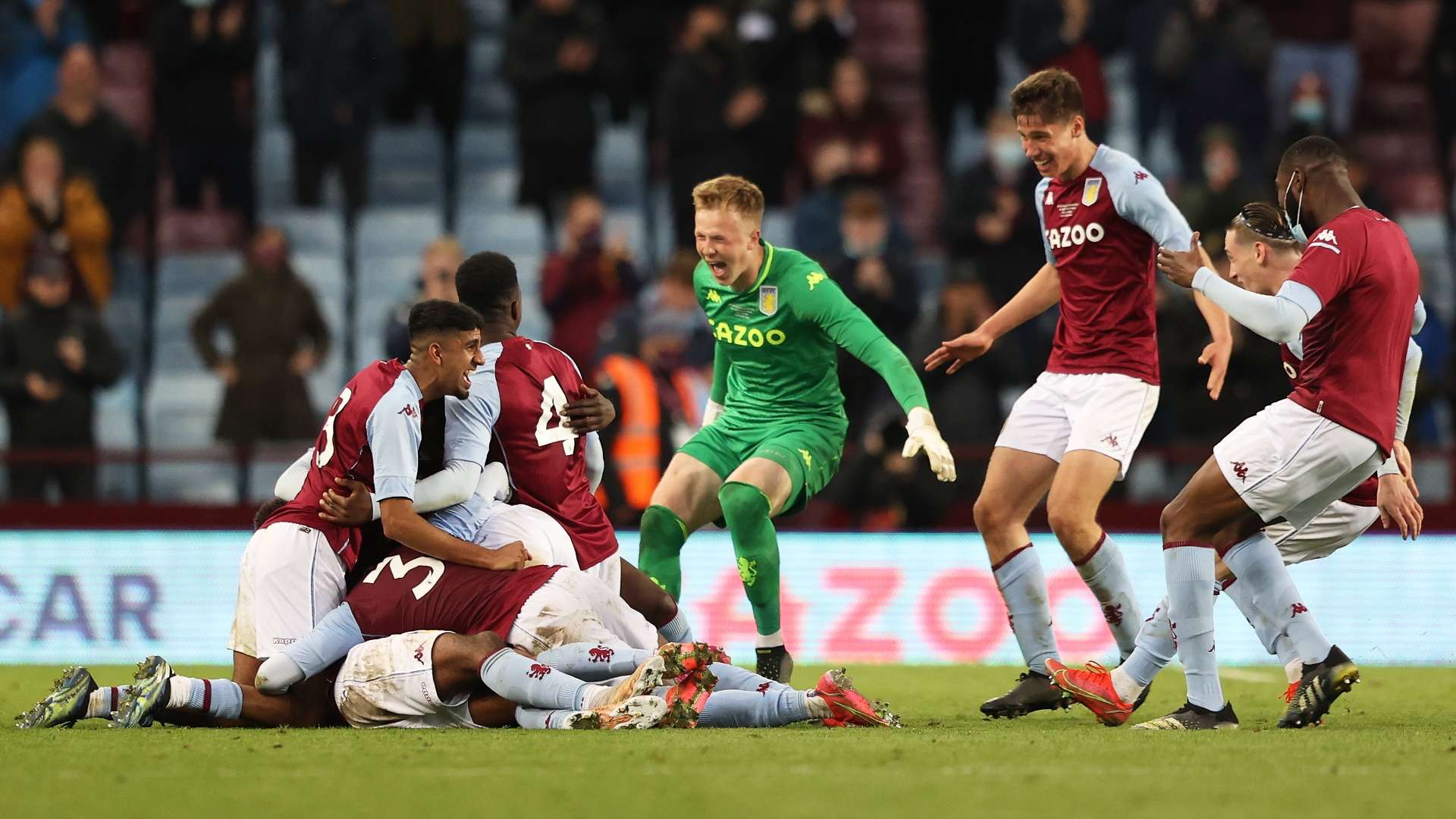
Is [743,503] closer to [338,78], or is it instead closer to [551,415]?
[551,415]

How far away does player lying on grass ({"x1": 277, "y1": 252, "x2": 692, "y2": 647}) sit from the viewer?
7.42m

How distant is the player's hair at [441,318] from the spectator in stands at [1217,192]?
24.8 ft

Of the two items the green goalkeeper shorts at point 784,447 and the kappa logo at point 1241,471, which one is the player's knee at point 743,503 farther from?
the kappa logo at point 1241,471

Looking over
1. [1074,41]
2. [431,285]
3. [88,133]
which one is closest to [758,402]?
[431,285]

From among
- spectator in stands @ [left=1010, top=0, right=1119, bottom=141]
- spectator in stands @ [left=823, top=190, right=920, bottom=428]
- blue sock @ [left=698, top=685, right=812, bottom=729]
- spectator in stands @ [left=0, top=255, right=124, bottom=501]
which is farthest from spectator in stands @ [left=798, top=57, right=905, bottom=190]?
blue sock @ [left=698, top=685, right=812, bottom=729]

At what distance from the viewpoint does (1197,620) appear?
7.02 m

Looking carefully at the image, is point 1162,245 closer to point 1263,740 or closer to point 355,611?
point 1263,740

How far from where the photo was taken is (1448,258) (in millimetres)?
17000

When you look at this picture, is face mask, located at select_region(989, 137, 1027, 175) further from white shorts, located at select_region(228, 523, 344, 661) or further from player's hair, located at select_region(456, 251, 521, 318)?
white shorts, located at select_region(228, 523, 344, 661)

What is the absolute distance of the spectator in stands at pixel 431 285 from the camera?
12.3m

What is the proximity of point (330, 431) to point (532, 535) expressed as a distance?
0.85 meters

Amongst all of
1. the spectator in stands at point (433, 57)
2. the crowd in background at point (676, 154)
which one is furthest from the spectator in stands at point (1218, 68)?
the spectator in stands at point (433, 57)

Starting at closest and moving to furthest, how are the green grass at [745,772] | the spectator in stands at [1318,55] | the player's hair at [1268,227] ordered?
1. the green grass at [745,772]
2. the player's hair at [1268,227]
3. the spectator in stands at [1318,55]

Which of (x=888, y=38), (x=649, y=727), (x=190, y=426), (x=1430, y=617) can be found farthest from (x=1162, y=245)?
(x=888, y=38)
